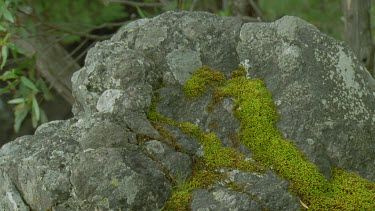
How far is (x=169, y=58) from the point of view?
2.44m

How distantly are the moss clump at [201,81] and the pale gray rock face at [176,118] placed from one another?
0.04 metres

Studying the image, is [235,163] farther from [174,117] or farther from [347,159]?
[347,159]

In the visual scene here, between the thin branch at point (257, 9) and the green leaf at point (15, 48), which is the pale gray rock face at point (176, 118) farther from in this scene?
the thin branch at point (257, 9)

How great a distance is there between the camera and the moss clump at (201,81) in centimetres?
235

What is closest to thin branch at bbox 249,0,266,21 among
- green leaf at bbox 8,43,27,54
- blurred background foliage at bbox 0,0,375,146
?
blurred background foliage at bbox 0,0,375,146

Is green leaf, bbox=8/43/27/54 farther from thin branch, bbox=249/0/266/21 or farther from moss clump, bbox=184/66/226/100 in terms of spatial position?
thin branch, bbox=249/0/266/21

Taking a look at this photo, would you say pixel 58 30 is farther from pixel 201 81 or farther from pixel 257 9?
pixel 201 81

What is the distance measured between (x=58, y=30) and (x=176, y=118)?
3281 millimetres

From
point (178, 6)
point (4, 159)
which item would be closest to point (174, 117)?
point (4, 159)

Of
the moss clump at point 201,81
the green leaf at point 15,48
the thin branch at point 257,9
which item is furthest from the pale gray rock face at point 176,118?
the thin branch at point 257,9

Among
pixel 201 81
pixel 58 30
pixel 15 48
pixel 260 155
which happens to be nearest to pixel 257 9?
pixel 58 30

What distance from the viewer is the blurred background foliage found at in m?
4.58

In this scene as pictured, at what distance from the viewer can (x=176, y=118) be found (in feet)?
7.54

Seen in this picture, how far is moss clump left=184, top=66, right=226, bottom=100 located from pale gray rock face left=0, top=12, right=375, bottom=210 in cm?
4
